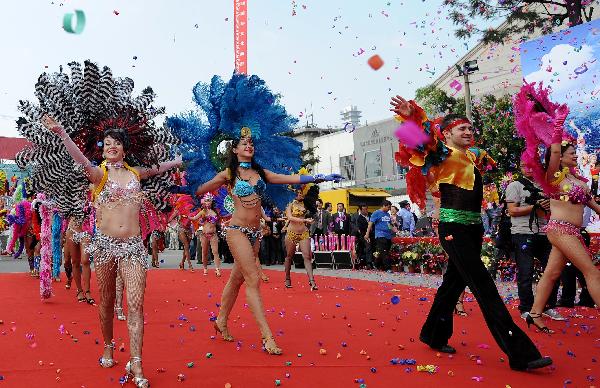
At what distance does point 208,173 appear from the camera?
221 inches

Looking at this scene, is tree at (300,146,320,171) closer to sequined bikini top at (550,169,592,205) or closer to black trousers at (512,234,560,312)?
black trousers at (512,234,560,312)

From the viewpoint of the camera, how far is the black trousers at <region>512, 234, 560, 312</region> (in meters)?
6.61

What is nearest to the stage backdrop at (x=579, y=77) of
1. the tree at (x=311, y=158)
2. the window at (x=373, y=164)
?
the tree at (x=311, y=158)

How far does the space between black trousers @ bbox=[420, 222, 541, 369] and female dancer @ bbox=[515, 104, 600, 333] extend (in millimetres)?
1010

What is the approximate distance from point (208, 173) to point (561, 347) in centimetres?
335

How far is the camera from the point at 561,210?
549 cm

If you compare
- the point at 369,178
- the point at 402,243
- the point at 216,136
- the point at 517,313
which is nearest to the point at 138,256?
the point at 216,136

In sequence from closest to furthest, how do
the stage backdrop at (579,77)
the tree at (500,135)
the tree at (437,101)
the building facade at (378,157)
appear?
1. the stage backdrop at (579,77)
2. the tree at (500,135)
3. the tree at (437,101)
4. the building facade at (378,157)

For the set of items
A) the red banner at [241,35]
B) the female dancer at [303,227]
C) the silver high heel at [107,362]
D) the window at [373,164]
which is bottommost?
the silver high heel at [107,362]

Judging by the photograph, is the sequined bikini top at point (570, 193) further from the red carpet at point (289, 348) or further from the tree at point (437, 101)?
the tree at point (437, 101)

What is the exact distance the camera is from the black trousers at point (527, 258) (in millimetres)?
6605

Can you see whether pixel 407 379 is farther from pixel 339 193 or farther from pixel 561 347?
pixel 339 193

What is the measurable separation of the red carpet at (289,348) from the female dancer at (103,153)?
0.55 metres

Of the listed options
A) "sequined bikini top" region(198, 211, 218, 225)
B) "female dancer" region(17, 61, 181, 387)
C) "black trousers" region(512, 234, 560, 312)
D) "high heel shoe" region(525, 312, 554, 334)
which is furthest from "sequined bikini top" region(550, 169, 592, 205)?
"sequined bikini top" region(198, 211, 218, 225)
